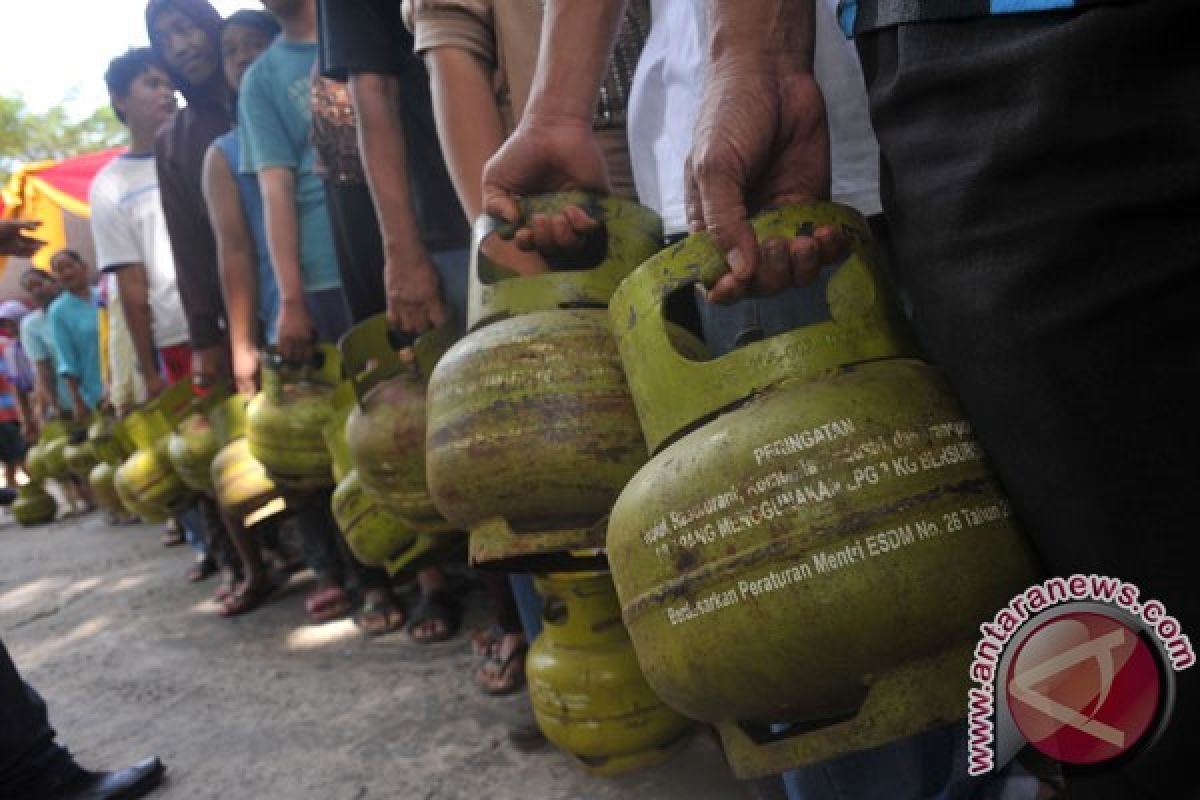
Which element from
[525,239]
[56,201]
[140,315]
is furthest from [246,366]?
[56,201]

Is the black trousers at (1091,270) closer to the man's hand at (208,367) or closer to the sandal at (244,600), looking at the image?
the man's hand at (208,367)

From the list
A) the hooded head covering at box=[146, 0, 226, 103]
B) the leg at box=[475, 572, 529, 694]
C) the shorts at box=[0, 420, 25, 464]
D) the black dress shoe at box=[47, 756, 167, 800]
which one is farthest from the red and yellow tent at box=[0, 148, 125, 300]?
the leg at box=[475, 572, 529, 694]

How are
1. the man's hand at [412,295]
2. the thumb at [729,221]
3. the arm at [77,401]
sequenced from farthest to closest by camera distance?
the arm at [77,401] → the man's hand at [412,295] → the thumb at [729,221]

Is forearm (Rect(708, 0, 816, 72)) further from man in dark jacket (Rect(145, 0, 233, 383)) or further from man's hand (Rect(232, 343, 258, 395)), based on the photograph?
man in dark jacket (Rect(145, 0, 233, 383))

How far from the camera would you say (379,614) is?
3291 millimetres

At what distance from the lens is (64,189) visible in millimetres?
10016

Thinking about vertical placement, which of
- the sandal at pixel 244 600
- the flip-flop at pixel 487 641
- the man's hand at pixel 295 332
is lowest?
the sandal at pixel 244 600

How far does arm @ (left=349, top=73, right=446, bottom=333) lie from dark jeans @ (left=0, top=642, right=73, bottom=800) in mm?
1415

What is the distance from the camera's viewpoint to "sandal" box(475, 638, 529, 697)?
2.48m

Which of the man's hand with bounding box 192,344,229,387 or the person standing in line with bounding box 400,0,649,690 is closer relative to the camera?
the person standing in line with bounding box 400,0,649,690

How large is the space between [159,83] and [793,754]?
4.96 m

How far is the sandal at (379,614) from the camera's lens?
3258 millimetres

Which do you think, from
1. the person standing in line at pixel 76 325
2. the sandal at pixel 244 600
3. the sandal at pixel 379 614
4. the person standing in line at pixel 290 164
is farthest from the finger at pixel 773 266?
the person standing in line at pixel 76 325

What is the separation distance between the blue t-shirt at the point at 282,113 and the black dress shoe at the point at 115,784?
1709 mm
